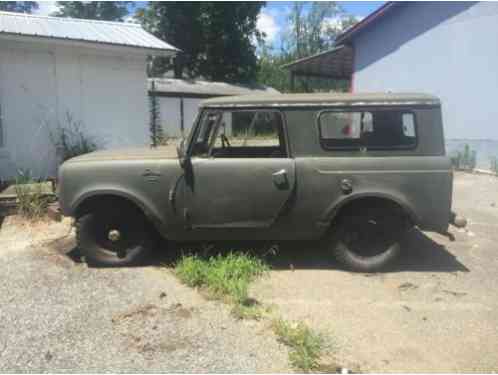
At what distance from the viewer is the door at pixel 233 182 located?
4113 mm

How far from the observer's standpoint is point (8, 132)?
7.81 metres

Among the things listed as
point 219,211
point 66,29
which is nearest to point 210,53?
point 66,29

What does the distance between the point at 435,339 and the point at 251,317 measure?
4.69 ft

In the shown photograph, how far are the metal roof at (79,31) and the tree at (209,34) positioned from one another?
22.7 meters

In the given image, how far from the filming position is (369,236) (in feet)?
14.4

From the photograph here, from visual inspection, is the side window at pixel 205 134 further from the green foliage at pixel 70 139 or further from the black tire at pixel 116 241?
the green foliage at pixel 70 139

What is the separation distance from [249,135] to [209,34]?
29320 mm

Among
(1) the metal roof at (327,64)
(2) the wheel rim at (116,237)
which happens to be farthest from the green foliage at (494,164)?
(2) the wheel rim at (116,237)

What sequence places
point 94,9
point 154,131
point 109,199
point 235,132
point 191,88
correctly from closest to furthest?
point 109,199 → point 235,132 → point 154,131 → point 191,88 → point 94,9

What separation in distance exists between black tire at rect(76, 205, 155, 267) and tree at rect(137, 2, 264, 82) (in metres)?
29.6

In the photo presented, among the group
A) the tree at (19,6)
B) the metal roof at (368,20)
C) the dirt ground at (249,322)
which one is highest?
the tree at (19,6)

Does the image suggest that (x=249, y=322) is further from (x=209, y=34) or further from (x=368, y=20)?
(x=209, y=34)

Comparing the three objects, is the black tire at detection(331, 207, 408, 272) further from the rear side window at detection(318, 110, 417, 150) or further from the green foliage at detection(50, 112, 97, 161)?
the green foliage at detection(50, 112, 97, 161)

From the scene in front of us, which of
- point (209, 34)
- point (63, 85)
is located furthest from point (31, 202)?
point (209, 34)
